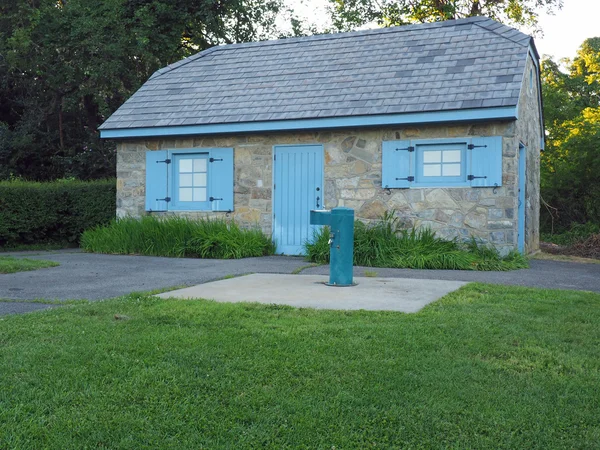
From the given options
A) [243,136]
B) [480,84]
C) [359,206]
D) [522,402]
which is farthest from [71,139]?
[522,402]

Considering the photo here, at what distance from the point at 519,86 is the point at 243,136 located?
5.21 m

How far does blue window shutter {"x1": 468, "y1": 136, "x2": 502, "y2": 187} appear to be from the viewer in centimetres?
1070

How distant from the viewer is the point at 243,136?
1268 cm

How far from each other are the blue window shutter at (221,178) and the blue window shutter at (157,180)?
3.40ft

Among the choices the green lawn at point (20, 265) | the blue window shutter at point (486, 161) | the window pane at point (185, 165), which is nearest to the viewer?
the green lawn at point (20, 265)

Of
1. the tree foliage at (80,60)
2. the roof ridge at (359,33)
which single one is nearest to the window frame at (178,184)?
the roof ridge at (359,33)

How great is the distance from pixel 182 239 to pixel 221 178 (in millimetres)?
1590

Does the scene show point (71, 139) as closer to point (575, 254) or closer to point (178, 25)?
point (178, 25)

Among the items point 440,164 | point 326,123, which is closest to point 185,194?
point 326,123

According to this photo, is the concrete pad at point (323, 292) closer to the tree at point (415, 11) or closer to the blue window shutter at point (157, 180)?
the blue window shutter at point (157, 180)

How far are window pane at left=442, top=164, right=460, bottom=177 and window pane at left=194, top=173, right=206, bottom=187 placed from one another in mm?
4822

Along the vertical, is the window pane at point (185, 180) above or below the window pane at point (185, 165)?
below

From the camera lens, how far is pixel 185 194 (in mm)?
13164

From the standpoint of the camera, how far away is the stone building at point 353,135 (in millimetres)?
10891
